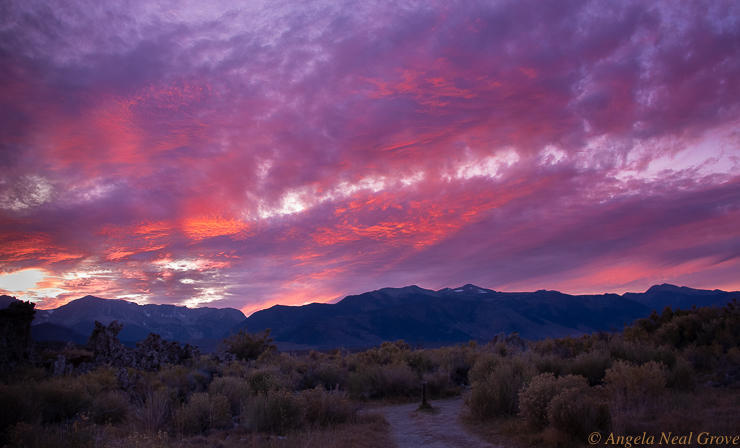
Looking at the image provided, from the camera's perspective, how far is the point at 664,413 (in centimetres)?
924

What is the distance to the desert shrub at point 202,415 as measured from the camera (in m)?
11.1

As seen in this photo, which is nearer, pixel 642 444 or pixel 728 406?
pixel 642 444

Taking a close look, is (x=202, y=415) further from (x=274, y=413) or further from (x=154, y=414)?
(x=274, y=413)

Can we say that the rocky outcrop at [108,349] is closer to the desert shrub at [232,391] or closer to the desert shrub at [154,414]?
the desert shrub at [232,391]

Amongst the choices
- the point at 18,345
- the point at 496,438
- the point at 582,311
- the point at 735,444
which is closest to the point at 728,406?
the point at 735,444

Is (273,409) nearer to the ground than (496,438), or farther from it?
farther from it

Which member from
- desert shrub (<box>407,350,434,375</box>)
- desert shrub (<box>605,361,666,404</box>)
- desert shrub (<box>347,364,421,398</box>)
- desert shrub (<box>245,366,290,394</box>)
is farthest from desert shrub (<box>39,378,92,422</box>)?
desert shrub (<box>407,350,434,375</box>)

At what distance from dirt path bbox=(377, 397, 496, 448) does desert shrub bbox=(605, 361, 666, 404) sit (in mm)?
3633

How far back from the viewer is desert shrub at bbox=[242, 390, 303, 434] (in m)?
11.0

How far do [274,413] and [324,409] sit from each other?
1.62 metres

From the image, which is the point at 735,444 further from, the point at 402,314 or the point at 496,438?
the point at 402,314

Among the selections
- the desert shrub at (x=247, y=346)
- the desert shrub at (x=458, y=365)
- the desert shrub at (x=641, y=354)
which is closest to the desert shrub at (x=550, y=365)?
the desert shrub at (x=641, y=354)

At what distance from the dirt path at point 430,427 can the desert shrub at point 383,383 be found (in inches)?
81.2

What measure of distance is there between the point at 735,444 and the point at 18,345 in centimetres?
2224
